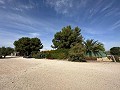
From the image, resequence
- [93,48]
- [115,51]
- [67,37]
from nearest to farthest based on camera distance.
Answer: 1. [93,48]
2. [67,37]
3. [115,51]

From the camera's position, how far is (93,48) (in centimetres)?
3195

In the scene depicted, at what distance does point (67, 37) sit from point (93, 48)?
12.2 m

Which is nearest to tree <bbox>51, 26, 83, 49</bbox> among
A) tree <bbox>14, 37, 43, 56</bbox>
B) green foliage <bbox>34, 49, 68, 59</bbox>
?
green foliage <bbox>34, 49, 68, 59</bbox>

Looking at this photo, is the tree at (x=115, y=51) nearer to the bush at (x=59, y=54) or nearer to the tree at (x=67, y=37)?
the tree at (x=67, y=37)

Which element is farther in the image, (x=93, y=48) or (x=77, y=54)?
(x=93, y=48)

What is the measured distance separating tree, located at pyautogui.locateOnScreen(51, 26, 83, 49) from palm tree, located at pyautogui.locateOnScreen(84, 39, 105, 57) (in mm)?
9143

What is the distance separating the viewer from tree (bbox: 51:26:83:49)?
4201 cm

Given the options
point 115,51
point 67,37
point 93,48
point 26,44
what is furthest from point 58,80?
point 26,44

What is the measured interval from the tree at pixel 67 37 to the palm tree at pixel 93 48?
30.0 feet

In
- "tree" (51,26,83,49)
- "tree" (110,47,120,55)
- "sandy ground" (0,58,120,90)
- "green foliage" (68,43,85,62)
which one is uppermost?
"tree" (51,26,83,49)

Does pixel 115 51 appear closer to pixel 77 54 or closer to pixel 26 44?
pixel 77 54

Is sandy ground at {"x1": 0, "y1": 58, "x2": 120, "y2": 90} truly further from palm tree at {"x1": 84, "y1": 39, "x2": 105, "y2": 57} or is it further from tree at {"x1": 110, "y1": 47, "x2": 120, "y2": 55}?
tree at {"x1": 110, "y1": 47, "x2": 120, "y2": 55}

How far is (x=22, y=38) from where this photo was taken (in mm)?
59125

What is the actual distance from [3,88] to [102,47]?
97.7 ft
